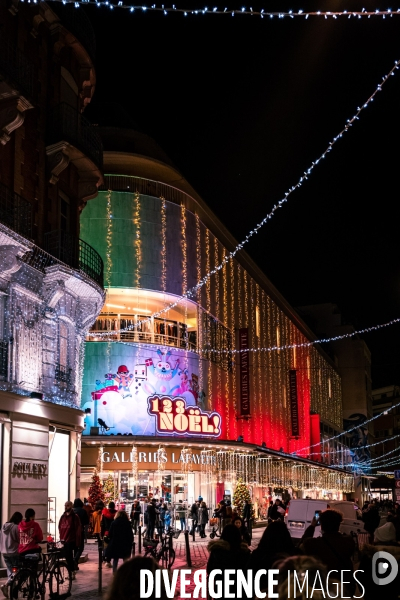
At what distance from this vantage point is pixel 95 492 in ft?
111

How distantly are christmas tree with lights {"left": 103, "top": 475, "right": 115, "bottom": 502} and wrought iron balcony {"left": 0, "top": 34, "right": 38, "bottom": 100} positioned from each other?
19.8m

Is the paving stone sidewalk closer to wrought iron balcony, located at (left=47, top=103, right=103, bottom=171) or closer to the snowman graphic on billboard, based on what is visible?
the snowman graphic on billboard

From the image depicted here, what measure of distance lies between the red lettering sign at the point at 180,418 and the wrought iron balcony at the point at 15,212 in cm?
1748

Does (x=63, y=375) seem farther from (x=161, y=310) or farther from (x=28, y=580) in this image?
(x=161, y=310)

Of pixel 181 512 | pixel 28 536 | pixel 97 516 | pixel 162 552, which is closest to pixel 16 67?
pixel 28 536

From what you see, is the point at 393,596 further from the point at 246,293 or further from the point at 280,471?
the point at 280,471

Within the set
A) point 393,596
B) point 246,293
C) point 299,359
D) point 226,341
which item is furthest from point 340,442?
point 393,596

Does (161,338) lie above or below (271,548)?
above

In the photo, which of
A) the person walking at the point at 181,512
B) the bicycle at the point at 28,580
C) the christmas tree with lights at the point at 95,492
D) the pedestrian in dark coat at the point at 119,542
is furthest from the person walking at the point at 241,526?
the person walking at the point at 181,512

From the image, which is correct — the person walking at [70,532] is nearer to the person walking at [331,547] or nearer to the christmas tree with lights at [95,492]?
the person walking at [331,547]

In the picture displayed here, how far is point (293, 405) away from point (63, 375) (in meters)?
44.4

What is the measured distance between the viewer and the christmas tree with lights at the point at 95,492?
33469mm

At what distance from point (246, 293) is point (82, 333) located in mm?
30350

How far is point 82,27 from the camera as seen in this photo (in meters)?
26.0
